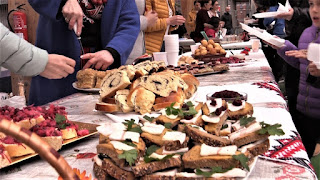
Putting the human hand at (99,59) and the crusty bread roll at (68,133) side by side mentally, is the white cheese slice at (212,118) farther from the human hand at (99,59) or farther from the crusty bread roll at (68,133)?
the human hand at (99,59)

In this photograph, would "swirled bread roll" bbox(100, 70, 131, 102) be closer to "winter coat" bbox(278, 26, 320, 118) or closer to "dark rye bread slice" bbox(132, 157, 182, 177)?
"dark rye bread slice" bbox(132, 157, 182, 177)

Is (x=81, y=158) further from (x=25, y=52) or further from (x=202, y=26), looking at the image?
(x=202, y=26)

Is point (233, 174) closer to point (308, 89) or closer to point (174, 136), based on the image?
point (174, 136)

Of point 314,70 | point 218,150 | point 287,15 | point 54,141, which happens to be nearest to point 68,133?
point 54,141

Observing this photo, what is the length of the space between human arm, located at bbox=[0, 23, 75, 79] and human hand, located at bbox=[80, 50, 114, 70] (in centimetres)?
57

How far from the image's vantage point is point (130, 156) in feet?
2.97

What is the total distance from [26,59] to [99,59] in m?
0.78

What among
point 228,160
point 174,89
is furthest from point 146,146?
point 174,89

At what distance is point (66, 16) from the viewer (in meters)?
2.11

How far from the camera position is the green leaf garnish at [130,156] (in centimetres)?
90

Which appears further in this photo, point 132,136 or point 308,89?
point 308,89

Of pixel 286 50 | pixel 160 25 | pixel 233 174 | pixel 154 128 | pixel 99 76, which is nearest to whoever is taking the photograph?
pixel 233 174

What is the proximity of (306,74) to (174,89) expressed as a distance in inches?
55.1

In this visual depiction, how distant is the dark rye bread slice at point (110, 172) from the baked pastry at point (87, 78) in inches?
49.4
